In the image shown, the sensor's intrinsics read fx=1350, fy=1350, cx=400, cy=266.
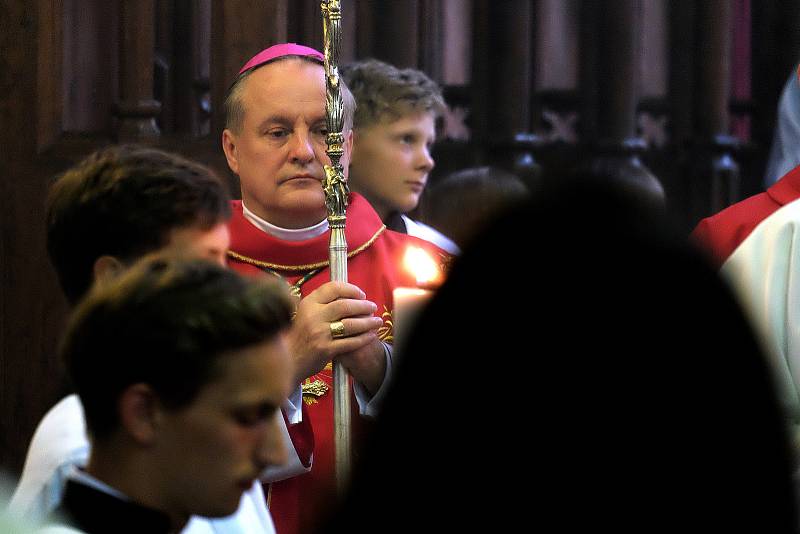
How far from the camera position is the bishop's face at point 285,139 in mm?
3463

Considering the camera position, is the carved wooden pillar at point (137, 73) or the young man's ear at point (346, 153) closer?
the young man's ear at point (346, 153)

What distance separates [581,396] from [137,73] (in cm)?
410

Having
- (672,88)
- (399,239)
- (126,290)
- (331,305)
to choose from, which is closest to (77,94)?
(399,239)

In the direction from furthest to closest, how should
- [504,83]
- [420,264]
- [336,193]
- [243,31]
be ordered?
[504,83] < [243,31] < [420,264] < [336,193]

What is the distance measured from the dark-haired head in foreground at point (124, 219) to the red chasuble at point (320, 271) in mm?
1081

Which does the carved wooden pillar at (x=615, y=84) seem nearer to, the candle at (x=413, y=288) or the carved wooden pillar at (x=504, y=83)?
the carved wooden pillar at (x=504, y=83)

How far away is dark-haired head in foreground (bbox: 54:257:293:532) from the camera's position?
A: 1.64 metres

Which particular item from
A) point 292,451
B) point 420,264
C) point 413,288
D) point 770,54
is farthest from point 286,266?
point 770,54

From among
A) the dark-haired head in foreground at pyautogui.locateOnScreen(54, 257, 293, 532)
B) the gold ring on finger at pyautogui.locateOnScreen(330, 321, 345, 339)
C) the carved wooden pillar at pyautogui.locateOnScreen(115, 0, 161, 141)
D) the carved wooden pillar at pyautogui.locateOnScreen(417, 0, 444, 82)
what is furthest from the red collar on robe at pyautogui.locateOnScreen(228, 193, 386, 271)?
the carved wooden pillar at pyautogui.locateOnScreen(417, 0, 444, 82)

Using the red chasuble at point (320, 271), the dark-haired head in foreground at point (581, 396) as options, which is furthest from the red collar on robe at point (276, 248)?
the dark-haired head in foreground at point (581, 396)

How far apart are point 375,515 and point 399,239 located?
9.73 feet

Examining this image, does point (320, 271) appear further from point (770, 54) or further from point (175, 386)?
point (770, 54)

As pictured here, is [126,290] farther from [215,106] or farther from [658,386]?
[215,106]

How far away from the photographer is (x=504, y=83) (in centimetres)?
721
